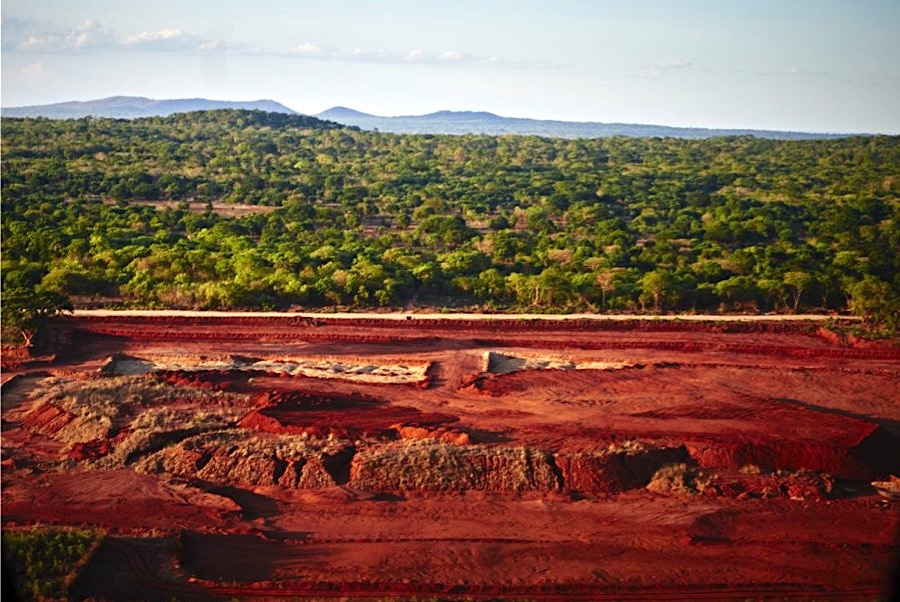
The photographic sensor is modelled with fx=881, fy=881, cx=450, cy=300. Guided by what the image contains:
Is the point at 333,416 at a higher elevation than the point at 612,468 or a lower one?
higher

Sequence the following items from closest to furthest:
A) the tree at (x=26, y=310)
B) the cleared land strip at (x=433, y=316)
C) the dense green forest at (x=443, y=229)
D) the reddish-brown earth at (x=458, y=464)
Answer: the reddish-brown earth at (x=458, y=464), the tree at (x=26, y=310), the cleared land strip at (x=433, y=316), the dense green forest at (x=443, y=229)

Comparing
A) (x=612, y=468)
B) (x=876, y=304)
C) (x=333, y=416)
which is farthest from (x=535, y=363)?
(x=876, y=304)

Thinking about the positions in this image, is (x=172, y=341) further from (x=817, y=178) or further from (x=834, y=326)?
(x=817, y=178)

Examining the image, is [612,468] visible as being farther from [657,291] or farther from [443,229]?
[443,229]

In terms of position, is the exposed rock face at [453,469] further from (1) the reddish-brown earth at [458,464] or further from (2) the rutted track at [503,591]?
(2) the rutted track at [503,591]

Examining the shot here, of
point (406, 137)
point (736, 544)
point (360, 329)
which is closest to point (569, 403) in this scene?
point (736, 544)

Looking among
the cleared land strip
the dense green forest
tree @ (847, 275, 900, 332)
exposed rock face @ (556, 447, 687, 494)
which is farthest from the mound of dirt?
tree @ (847, 275, 900, 332)

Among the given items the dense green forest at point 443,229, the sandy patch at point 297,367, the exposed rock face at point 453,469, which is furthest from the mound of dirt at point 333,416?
the dense green forest at point 443,229
